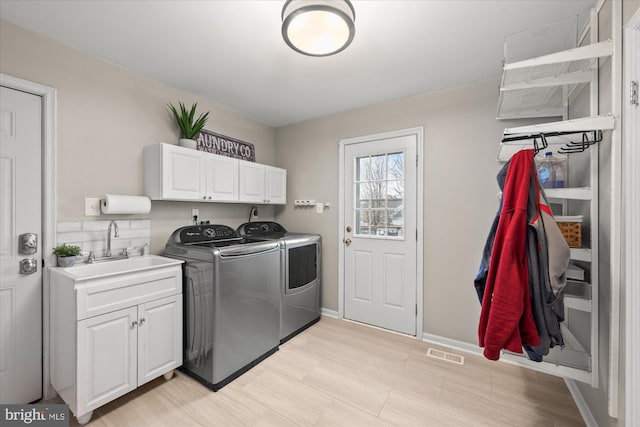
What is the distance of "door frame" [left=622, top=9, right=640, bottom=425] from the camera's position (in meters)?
1.12

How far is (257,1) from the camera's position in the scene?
1504mm

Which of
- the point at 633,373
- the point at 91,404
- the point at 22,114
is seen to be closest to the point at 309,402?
the point at 91,404

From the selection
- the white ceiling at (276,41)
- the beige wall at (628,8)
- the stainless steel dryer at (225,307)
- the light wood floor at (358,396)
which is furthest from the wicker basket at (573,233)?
the stainless steel dryer at (225,307)

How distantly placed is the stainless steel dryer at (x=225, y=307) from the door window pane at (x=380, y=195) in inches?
47.1

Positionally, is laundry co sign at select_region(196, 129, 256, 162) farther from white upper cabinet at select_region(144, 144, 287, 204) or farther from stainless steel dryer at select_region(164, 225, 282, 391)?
stainless steel dryer at select_region(164, 225, 282, 391)

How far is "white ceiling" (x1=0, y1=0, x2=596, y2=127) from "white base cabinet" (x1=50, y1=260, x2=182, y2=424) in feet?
5.35

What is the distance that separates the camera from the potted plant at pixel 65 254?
181 centimetres

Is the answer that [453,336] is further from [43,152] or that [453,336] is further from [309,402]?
[43,152]

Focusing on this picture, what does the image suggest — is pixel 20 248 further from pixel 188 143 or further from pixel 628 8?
pixel 628 8

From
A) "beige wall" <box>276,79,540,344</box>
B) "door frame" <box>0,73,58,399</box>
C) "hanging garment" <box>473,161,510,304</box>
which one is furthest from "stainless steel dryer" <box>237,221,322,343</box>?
"hanging garment" <box>473,161,510,304</box>

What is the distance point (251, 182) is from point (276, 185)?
0.43 m

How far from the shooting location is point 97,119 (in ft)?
6.73

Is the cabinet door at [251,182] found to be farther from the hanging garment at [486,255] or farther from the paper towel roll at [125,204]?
the hanging garment at [486,255]

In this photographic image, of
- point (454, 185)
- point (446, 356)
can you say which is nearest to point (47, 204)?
point (454, 185)
